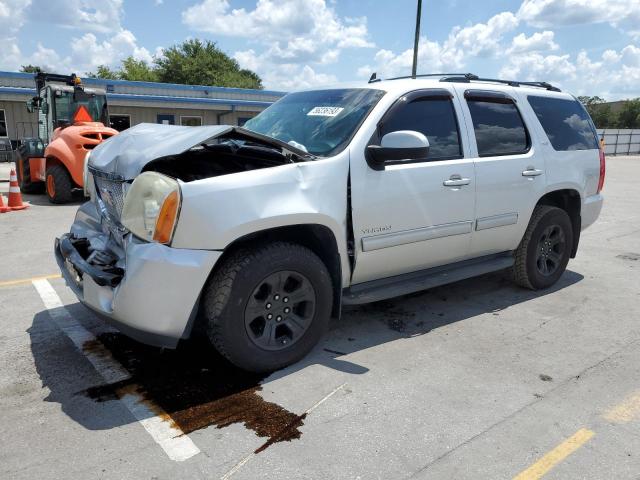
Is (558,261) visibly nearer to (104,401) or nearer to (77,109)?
(104,401)

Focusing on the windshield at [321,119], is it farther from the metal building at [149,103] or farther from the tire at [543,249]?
the metal building at [149,103]

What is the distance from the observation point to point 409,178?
3.69 m

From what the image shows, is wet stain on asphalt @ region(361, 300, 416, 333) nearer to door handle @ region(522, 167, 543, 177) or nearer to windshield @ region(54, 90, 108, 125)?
door handle @ region(522, 167, 543, 177)

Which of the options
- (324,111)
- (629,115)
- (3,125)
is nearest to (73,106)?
(324,111)

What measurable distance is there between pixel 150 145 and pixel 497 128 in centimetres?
289

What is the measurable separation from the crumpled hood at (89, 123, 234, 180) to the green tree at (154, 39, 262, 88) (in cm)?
5192

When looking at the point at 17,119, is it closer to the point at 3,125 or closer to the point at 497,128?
the point at 3,125

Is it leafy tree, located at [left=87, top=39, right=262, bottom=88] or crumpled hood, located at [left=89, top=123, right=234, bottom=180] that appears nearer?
crumpled hood, located at [left=89, top=123, right=234, bottom=180]

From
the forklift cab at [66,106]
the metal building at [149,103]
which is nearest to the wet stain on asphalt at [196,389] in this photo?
the forklift cab at [66,106]

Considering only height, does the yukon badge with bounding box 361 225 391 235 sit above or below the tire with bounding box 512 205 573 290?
above

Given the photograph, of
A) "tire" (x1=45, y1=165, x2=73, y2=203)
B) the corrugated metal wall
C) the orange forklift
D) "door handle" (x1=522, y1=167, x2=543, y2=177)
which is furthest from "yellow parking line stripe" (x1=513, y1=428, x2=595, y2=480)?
the corrugated metal wall

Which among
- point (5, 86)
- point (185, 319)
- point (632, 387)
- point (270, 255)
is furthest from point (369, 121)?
point (5, 86)

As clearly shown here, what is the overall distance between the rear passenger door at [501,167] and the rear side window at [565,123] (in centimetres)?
26

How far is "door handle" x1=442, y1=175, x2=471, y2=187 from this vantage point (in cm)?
390
